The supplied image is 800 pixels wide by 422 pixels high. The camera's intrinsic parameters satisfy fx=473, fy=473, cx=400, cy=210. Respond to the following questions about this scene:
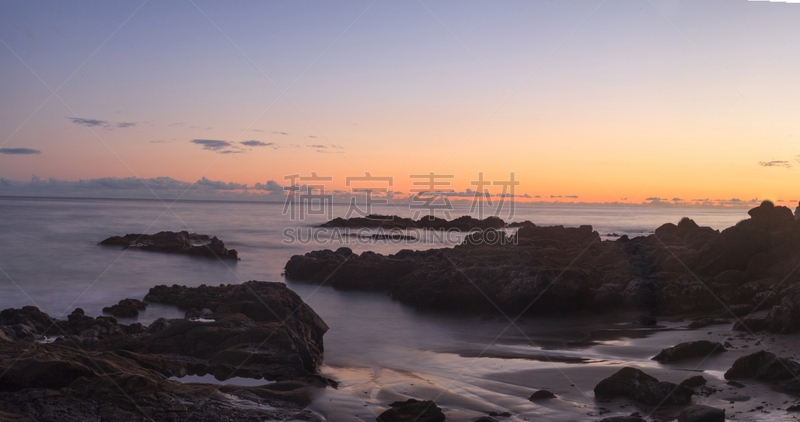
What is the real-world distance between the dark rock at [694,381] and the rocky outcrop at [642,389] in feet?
1.54

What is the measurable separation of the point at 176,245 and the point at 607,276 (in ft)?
89.2

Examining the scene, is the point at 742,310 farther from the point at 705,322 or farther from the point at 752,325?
the point at 752,325

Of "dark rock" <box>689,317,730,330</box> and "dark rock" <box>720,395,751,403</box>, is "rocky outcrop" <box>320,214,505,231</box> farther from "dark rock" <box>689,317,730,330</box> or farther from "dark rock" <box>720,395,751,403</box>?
"dark rock" <box>720,395,751,403</box>

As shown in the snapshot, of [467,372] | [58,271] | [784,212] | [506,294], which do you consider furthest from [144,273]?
[784,212]

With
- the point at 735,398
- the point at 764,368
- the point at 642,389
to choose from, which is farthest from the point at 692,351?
the point at 642,389

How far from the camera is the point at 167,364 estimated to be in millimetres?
7621

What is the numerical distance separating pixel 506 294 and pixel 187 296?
34.2 feet

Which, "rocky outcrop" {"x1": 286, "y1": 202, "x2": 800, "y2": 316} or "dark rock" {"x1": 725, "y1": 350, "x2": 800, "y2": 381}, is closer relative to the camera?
"dark rock" {"x1": 725, "y1": 350, "x2": 800, "y2": 381}

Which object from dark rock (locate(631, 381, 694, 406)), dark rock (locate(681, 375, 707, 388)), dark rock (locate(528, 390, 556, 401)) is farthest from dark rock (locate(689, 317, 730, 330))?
dark rock (locate(528, 390, 556, 401))

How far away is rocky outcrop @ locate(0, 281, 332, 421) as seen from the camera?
5352 mm

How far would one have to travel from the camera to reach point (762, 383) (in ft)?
22.4

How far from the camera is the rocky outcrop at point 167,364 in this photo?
5352 millimetres

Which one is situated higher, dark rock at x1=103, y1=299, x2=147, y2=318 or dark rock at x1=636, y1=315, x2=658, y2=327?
dark rock at x1=636, y1=315, x2=658, y2=327

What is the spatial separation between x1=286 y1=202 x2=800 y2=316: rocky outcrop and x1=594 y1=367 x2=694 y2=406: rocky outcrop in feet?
15.6
